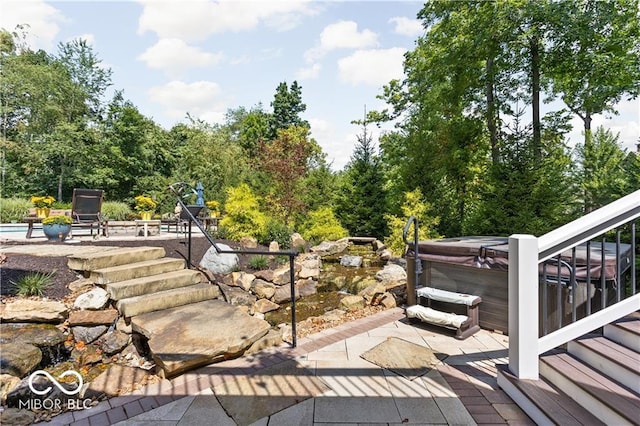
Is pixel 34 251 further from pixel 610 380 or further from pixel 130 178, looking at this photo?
pixel 130 178

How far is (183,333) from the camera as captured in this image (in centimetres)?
299

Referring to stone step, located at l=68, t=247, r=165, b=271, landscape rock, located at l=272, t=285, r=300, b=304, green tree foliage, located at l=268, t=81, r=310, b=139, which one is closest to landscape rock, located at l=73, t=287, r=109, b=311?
stone step, located at l=68, t=247, r=165, b=271

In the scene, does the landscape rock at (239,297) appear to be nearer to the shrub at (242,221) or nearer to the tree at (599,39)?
the shrub at (242,221)

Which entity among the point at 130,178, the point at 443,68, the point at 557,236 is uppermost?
the point at 443,68

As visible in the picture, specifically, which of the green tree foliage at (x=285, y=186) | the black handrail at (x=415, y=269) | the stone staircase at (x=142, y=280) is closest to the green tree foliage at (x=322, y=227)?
the green tree foliage at (x=285, y=186)

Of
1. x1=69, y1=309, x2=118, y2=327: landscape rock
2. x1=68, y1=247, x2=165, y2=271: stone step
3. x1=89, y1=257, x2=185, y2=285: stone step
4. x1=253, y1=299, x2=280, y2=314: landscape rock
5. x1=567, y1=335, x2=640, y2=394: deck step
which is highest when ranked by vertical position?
x1=68, y1=247, x2=165, y2=271: stone step

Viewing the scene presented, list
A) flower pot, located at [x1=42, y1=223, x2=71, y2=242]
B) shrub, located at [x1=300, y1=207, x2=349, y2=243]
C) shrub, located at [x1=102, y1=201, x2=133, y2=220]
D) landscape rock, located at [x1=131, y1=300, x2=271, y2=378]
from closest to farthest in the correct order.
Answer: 1. landscape rock, located at [x1=131, y1=300, x2=271, y2=378]
2. flower pot, located at [x1=42, y1=223, x2=71, y2=242]
3. shrub, located at [x1=300, y1=207, x2=349, y2=243]
4. shrub, located at [x1=102, y1=201, x2=133, y2=220]

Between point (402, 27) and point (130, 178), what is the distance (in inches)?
625

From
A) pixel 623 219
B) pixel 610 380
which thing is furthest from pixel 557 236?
pixel 610 380

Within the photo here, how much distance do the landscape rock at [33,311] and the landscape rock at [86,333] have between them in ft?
0.78

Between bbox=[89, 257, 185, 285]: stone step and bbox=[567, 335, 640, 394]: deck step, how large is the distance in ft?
15.2

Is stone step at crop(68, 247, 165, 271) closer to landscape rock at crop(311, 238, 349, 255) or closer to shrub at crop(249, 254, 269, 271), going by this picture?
shrub at crop(249, 254, 269, 271)

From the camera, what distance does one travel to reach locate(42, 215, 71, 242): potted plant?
6000mm

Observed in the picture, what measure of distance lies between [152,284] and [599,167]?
10869mm
